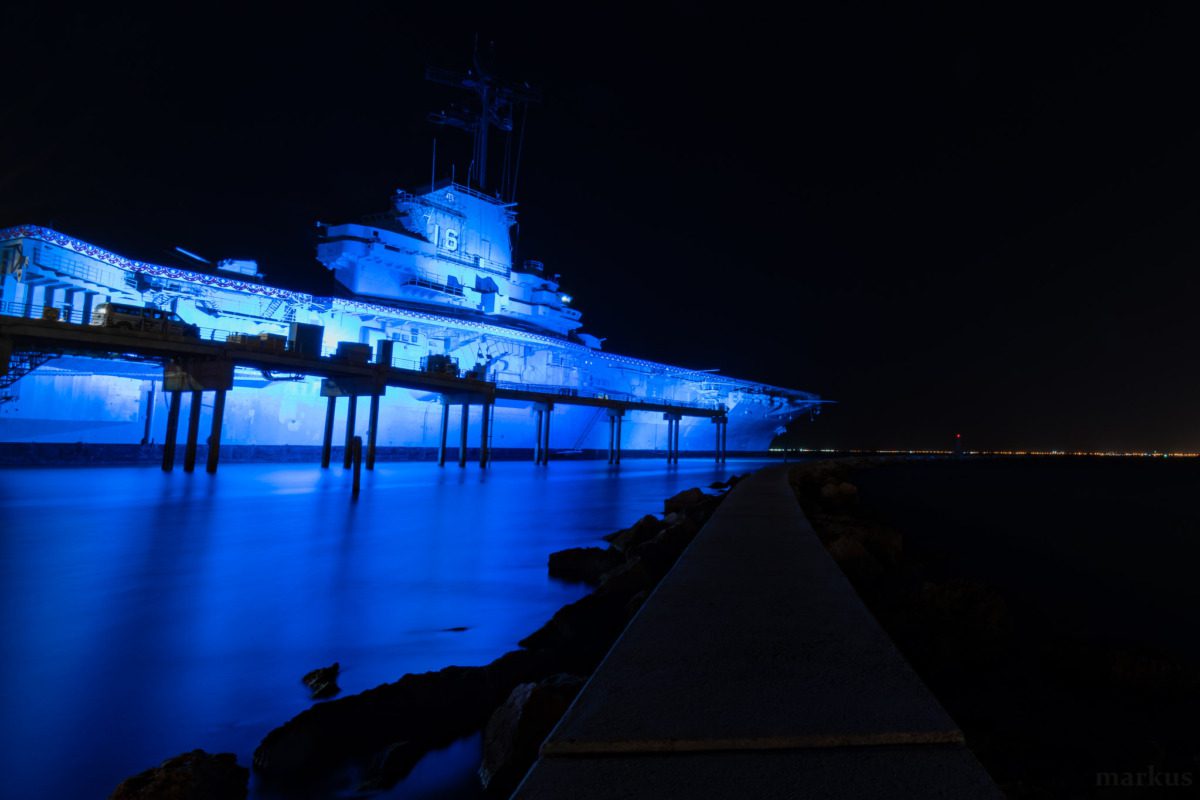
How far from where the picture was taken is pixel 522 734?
121 inches

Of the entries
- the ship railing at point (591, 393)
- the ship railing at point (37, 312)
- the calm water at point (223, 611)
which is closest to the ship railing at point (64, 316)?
the ship railing at point (37, 312)

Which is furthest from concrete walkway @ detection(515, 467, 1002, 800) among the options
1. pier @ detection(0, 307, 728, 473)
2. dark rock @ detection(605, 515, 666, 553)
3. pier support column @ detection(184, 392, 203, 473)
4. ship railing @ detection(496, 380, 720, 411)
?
ship railing @ detection(496, 380, 720, 411)

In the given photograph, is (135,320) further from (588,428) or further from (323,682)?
(588,428)

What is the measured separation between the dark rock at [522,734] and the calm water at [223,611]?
9.6 inches

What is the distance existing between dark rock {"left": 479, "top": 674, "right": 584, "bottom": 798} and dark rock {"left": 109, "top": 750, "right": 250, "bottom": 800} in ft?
3.88

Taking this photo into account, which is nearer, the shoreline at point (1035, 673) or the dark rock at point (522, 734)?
the dark rock at point (522, 734)

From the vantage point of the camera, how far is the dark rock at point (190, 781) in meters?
2.60

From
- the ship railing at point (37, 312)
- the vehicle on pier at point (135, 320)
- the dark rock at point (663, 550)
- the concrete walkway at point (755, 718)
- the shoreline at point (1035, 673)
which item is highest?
the ship railing at point (37, 312)

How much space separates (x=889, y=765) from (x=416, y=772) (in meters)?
2.55

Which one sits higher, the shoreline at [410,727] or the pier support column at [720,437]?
the pier support column at [720,437]

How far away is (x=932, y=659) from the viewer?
480cm

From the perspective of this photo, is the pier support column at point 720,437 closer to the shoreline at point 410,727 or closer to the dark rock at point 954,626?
the dark rock at point 954,626

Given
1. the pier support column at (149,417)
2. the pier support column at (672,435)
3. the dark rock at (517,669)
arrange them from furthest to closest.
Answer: the pier support column at (672,435)
the pier support column at (149,417)
the dark rock at (517,669)

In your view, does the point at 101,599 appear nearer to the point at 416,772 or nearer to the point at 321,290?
the point at 416,772
